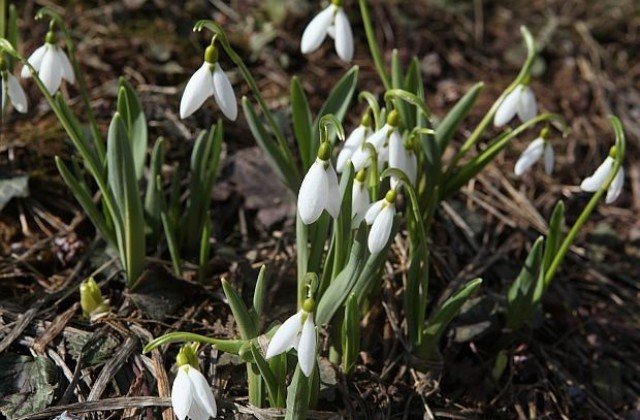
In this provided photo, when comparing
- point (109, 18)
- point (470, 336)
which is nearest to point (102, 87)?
point (109, 18)

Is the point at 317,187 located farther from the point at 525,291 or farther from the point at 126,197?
the point at 525,291

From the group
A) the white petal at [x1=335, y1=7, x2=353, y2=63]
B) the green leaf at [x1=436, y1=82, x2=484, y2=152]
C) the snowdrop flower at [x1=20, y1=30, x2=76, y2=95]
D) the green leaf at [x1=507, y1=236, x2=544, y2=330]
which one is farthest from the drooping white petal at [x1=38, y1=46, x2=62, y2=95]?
the green leaf at [x1=507, y1=236, x2=544, y2=330]

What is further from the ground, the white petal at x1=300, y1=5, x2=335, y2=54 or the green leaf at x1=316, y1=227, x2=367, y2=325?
the white petal at x1=300, y1=5, x2=335, y2=54

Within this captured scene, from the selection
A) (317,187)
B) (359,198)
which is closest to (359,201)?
(359,198)

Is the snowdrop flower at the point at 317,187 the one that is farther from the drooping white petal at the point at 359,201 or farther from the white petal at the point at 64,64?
the white petal at the point at 64,64

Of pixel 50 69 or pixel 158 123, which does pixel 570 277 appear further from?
pixel 50 69

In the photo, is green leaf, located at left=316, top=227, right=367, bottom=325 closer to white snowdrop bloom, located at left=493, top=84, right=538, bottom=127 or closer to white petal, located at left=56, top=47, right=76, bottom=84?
white snowdrop bloom, located at left=493, top=84, right=538, bottom=127
